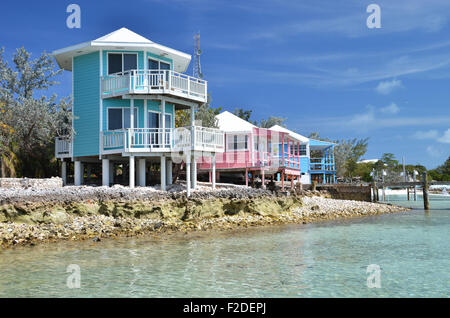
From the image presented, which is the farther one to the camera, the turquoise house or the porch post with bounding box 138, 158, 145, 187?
the porch post with bounding box 138, 158, 145, 187

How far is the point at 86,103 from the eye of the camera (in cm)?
2403

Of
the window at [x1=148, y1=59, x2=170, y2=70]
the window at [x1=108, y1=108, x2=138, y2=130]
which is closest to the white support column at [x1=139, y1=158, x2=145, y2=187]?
the window at [x1=108, y1=108, x2=138, y2=130]

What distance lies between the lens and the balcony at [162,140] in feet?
71.8

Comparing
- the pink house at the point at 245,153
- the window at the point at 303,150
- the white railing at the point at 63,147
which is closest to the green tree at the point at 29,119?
the white railing at the point at 63,147

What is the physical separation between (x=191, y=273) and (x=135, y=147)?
12.9 m

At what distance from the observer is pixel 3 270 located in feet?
35.3

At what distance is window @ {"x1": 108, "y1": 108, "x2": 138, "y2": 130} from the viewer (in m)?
23.6

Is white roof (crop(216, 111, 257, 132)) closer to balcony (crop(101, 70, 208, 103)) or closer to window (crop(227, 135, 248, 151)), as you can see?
window (crop(227, 135, 248, 151))

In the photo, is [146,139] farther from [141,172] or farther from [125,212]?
[125,212]

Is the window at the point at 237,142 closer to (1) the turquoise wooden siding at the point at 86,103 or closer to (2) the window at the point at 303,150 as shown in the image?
(1) the turquoise wooden siding at the point at 86,103

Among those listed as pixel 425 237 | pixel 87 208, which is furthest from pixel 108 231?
pixel 425 237

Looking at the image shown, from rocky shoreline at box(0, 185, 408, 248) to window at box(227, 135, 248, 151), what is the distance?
6.66 metres

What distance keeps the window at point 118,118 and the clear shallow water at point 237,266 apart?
960 centimetres
